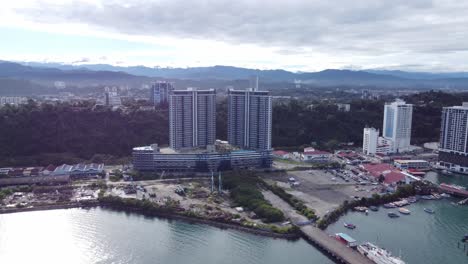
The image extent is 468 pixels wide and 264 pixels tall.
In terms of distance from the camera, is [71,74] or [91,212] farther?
[71,74]

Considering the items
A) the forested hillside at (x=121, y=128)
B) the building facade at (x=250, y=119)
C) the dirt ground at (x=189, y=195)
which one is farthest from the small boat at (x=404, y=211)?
the forested hillside at (x=121, y=128)

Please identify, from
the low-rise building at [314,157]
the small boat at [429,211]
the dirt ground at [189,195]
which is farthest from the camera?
the low-rise building at [314,157]

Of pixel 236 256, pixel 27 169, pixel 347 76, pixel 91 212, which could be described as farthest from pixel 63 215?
pixel 347 76

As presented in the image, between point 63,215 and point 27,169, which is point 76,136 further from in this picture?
point 63,215

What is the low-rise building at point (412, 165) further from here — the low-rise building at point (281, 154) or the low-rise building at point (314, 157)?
the low-rise building at point (281, 154)

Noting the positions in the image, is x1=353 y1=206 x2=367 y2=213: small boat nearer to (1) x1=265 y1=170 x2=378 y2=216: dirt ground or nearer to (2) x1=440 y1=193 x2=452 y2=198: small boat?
(1) x1=265 y1=170 x2=378 y2=216: dirt ground
